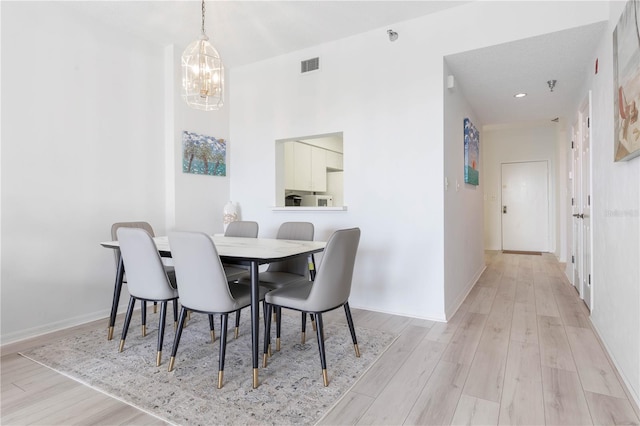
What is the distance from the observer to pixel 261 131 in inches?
164

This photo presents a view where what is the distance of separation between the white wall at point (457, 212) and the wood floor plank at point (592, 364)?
95 centimetres

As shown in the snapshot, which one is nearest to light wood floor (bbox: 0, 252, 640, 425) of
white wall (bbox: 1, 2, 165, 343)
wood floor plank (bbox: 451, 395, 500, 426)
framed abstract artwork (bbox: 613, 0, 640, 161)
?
wood floor plank (bbox: 451, 395, 500, 426)

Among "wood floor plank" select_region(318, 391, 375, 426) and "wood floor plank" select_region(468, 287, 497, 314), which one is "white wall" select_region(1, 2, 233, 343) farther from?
"wood floor plank" select_region(468, 287, 497, 314)

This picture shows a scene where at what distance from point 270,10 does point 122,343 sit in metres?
2.90

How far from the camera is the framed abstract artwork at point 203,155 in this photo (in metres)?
3.87

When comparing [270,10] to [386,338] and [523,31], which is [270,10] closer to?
[523,31]

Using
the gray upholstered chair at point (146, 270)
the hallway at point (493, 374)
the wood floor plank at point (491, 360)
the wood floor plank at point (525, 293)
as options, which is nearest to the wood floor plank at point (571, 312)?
the hallway at point (493, 374)

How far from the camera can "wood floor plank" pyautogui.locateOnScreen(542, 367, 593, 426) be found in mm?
1612

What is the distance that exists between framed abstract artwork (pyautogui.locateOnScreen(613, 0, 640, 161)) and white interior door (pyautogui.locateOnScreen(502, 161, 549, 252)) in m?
5.46

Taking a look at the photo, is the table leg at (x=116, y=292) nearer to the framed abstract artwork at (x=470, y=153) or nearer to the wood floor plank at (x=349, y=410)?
the wood floor plank at (x=349, y=410)

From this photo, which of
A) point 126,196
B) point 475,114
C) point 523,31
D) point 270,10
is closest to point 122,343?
point 126,196

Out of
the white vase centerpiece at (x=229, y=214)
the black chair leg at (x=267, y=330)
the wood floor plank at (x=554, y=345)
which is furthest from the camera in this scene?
the white vase centerpiece at (x=229, y=214)

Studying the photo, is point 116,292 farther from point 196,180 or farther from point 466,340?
point 466,340

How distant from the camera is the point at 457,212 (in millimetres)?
3641
